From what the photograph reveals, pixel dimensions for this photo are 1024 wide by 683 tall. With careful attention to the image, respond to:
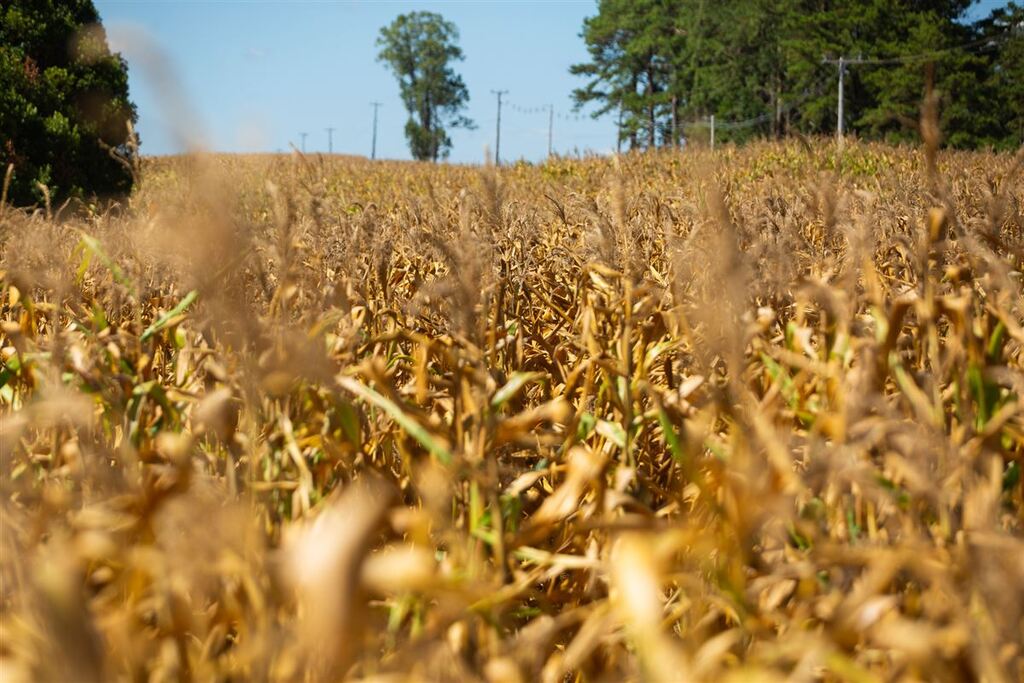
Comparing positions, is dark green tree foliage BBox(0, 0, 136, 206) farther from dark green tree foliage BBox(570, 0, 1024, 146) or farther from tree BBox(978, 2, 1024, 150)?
tree BBox(978, 2, 1024, 150)

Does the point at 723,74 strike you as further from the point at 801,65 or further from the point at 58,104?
the point at 58,104

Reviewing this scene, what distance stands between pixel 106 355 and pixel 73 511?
0.56 m

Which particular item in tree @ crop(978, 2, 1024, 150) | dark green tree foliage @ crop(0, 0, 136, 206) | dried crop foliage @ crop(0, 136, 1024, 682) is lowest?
dried crop foliage @ crop(0, 136, 1024, 682)

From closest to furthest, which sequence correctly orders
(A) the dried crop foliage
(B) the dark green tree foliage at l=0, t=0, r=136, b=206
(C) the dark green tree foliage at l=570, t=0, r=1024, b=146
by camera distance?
(A) the dried crop foliage < (B) the dark green tree foliage at l=0, t=0, r=136, b=206 < (C) the dark green tree foliage at l=570, t=0, r=1024, b=146

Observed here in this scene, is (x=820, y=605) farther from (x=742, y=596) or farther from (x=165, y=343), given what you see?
(x=165, y=343)

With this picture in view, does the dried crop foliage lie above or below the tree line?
below

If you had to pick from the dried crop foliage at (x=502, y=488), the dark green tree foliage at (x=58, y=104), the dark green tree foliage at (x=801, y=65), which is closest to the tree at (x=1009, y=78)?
the dark green tree foliage at (x=801, y=65)

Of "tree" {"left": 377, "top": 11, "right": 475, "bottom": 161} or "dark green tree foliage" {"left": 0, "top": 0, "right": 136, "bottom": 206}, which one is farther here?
"tree" {"left": 377, "top": 11, "right": 475, "bottom": 161}

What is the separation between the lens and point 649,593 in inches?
21.5

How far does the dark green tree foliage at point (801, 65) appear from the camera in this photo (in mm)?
39750

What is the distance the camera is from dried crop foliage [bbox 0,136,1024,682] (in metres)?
0.65

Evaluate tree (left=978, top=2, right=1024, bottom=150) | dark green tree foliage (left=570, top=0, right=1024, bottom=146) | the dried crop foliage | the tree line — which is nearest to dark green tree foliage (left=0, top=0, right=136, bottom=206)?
the tree line

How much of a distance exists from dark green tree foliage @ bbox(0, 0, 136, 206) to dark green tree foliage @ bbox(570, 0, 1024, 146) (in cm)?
2783

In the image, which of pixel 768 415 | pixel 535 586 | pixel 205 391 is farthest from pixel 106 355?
pixel 768 415
